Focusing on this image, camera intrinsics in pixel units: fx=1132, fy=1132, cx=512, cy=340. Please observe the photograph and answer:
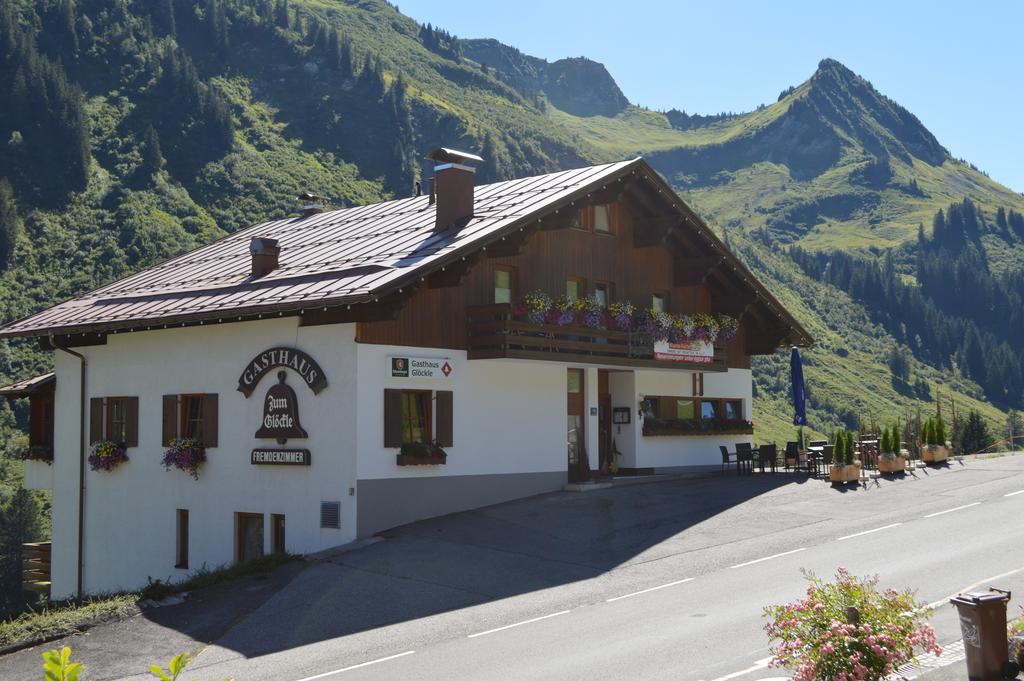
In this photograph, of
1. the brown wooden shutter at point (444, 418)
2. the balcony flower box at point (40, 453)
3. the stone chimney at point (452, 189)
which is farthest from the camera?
the balcony flower box at point (40, 453)

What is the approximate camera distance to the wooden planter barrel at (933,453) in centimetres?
3094

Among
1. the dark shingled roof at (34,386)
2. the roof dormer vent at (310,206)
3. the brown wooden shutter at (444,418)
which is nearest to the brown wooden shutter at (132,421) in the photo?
the dark shingled roof at (34,386)

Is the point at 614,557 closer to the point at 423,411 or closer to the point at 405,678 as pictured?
the point at 423,411

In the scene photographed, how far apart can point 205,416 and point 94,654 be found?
32.4ft

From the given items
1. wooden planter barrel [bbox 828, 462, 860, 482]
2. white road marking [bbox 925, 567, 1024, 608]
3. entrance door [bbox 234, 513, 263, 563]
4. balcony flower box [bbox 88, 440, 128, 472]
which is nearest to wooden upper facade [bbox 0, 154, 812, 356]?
balcony flower box [bbox 88, 440, 128, 472]

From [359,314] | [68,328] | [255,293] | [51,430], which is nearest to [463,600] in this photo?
[359,314]

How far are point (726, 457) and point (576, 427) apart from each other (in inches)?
213

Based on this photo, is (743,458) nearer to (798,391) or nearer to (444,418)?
(798,391)

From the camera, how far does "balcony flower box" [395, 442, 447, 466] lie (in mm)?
21797

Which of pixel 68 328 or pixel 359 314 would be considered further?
pixel 68 328

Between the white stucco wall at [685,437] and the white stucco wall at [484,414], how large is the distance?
3.77 meters

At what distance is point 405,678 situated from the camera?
39.8 feet

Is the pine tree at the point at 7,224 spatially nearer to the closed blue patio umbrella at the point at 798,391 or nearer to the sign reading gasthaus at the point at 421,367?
the closed blue patio umbrella at the point at 798,391

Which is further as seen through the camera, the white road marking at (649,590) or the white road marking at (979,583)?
the white road marking at (649,590)
